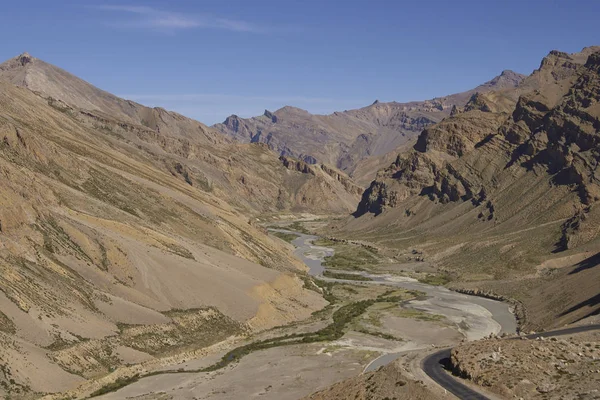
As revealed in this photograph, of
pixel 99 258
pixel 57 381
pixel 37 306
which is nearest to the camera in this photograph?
pixel 57 381

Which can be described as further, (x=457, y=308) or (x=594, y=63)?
(x=594, y=63)

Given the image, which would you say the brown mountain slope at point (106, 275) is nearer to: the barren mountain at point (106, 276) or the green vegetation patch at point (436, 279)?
the barren mountain at point (106, 276)

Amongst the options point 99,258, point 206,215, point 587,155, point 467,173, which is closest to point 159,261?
point 99,258

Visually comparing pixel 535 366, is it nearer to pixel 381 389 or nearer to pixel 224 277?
pixel 381 389

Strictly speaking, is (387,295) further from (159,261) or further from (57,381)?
(57,381)

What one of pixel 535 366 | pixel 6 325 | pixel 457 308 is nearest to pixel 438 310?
pixel 457 308
